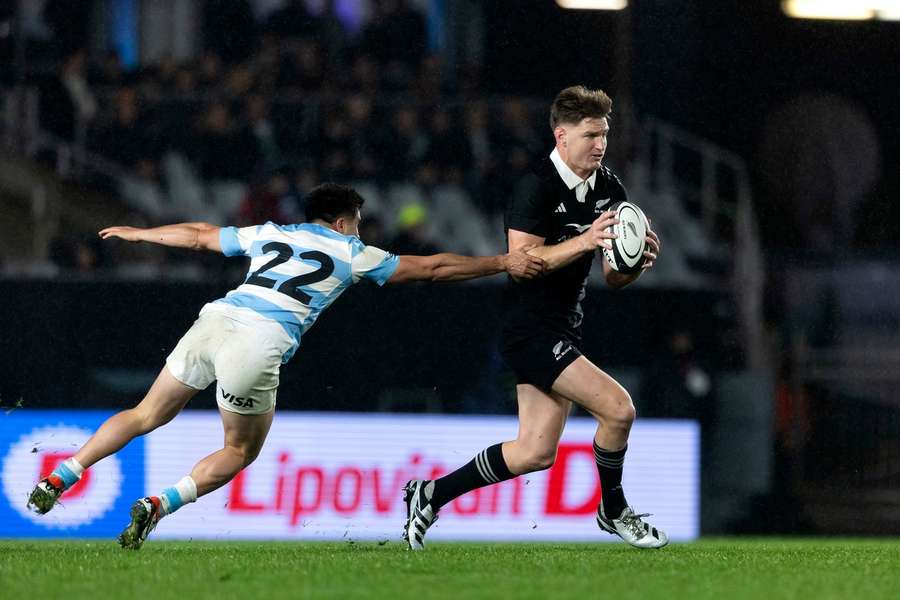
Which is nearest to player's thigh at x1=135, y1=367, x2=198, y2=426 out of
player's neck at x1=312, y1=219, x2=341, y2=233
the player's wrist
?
player's neck at x1=312, y1=219, x2=341, y2=233

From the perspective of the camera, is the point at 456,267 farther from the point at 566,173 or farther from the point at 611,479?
the point at 611,479

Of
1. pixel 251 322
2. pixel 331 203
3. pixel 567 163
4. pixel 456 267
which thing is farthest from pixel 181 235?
pixel 567 163

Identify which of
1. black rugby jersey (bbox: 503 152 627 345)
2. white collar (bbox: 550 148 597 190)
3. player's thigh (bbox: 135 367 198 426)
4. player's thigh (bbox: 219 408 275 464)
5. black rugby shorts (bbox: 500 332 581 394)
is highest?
white collar (bbox: 550 148 597 190)

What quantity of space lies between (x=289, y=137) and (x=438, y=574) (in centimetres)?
991

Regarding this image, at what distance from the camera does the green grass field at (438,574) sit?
18.5ft

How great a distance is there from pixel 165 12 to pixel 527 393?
452 inches

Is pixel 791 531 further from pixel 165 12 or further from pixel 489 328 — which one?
pixel 165 12

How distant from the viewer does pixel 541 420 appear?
24.5 feet

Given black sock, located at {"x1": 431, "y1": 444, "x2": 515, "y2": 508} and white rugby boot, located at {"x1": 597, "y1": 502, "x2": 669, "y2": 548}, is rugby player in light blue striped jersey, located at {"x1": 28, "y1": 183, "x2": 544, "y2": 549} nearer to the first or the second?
black sock, located at {"x1": 431, "y1": 444, "x2": 515, "y2": 508}

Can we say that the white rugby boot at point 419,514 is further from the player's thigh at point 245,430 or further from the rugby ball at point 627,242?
the rugby ball at point 627,242

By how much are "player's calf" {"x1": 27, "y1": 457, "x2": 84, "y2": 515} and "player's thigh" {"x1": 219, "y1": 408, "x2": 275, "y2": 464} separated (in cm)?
70

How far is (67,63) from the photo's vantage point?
15.5 metres

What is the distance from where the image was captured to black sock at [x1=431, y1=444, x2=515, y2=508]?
756 centimetres

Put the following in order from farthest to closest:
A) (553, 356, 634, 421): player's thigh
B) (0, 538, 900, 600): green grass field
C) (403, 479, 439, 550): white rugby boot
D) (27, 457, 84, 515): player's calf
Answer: (403, 479, 439, 550): white rugby boot, (553, 356, 634, 421): player's thigh, (27, 457, 84, 515): player's calf, (0, 538, 900, 600): green grass field
